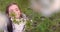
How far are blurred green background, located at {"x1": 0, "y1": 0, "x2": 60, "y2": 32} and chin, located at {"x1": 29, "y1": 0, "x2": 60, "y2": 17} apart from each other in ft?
0.07

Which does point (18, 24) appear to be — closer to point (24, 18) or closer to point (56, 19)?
point (24, 18)

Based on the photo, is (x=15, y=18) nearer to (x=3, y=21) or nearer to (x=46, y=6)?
(x=3, y=21)

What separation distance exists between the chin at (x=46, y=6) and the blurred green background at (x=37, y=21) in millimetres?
22

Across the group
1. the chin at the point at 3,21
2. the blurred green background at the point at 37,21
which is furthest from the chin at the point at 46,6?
the chin at the point at 3,21

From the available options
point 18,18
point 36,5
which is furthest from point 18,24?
point 36,5

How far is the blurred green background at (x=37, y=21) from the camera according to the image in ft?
2.62

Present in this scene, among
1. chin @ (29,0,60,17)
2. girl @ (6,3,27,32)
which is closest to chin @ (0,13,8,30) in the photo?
girl @ (6,3,27,32)

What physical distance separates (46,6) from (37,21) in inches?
3.6

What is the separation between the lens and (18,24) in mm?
796

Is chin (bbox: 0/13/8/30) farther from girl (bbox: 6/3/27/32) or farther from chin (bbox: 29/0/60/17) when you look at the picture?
chin (bbox: 29/0/60/17)

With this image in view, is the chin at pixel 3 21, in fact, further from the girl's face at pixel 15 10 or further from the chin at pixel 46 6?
the chin at pixel 46 6

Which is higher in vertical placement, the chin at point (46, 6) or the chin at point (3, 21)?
the chin at point (46, 6)

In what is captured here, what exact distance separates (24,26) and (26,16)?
5 centimetres

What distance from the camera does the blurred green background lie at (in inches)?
31.4
